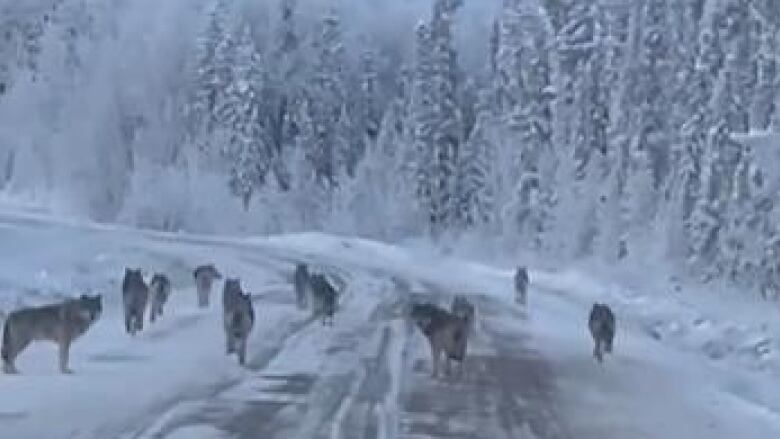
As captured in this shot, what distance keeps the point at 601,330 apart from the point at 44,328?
8.84 meters

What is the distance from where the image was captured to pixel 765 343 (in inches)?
1054

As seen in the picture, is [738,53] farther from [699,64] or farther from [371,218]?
[371,218]

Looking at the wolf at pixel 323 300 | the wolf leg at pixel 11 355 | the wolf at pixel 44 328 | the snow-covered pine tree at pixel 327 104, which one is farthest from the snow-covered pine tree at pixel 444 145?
the wolf leg at pixel 11 355

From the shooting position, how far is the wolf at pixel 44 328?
1828 centimetres

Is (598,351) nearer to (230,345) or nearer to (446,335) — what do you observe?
(446,335)

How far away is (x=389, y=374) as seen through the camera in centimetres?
1978

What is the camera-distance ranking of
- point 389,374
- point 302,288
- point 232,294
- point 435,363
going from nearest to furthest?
point 389,374, point 435,363, point 232,294, point 302,288

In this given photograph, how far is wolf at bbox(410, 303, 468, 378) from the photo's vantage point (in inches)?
804

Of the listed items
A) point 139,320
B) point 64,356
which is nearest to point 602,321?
point 139,320

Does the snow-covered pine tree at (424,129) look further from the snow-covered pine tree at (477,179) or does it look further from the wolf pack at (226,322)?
the wolf pack at (226,322)

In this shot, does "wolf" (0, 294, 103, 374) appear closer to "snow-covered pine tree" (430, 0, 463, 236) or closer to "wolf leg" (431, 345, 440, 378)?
"wolf leg" (431, 345, 440, 378)

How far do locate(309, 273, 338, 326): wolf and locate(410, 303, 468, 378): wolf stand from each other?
6327 mm

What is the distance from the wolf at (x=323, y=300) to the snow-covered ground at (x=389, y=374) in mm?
357

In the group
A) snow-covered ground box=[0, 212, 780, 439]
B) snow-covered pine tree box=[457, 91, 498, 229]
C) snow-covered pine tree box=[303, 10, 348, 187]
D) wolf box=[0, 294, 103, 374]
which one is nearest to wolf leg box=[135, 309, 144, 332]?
snow-covered ground box=[0, 212, 780, 439]
